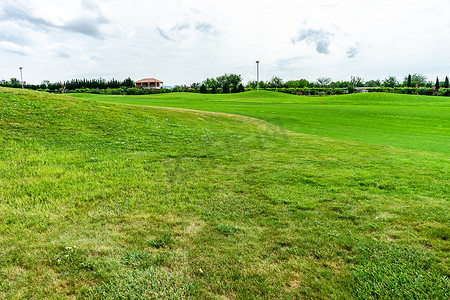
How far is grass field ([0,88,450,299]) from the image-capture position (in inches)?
121

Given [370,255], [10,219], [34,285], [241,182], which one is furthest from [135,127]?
[370,255]

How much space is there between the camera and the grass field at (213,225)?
10.1 feet

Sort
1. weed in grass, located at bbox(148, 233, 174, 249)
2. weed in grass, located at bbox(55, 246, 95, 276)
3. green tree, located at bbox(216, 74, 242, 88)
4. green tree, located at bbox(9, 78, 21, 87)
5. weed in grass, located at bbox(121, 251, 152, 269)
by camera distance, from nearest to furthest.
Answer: weed in grass, located at bbox(55, 246, 95, 276) → weed in grass, located at bbox(121, 251, 152, 269) → weed in grass, located at bbox(148, 233, 174, 249) → green tree, located at bbox(9, 78, 21, 87) → green tree, located at bbox(216, 74, 242, 88)

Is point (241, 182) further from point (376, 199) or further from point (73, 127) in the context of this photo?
point (73, 127)

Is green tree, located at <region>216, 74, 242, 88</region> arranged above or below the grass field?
above

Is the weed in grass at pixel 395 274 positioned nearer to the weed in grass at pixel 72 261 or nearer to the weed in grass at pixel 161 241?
the weed in grass at pixel 161 241

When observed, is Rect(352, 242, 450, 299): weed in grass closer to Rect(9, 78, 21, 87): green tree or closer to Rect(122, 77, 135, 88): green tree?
Rect(9, 78, 21, 87): green tree

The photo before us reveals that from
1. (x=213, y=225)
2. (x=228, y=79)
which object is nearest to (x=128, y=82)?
(x=228, y=79)

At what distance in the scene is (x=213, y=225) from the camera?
4.49 m

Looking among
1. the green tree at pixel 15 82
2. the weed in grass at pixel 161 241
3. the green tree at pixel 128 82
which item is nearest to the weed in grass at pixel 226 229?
the weed in grass at pixel 161 241

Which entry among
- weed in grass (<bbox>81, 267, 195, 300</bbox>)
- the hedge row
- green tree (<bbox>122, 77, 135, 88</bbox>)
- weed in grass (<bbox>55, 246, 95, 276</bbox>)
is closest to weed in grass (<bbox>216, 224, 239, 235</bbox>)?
weed in grass (<bbox>81, 267, 195, 300</bbox>)

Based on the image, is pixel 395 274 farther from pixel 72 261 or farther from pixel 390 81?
pixel 390 81

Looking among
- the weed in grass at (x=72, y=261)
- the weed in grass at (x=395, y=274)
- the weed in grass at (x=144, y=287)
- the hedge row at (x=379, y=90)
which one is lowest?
the weed in grass at (x=395, y=274)

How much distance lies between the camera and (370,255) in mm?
3648
